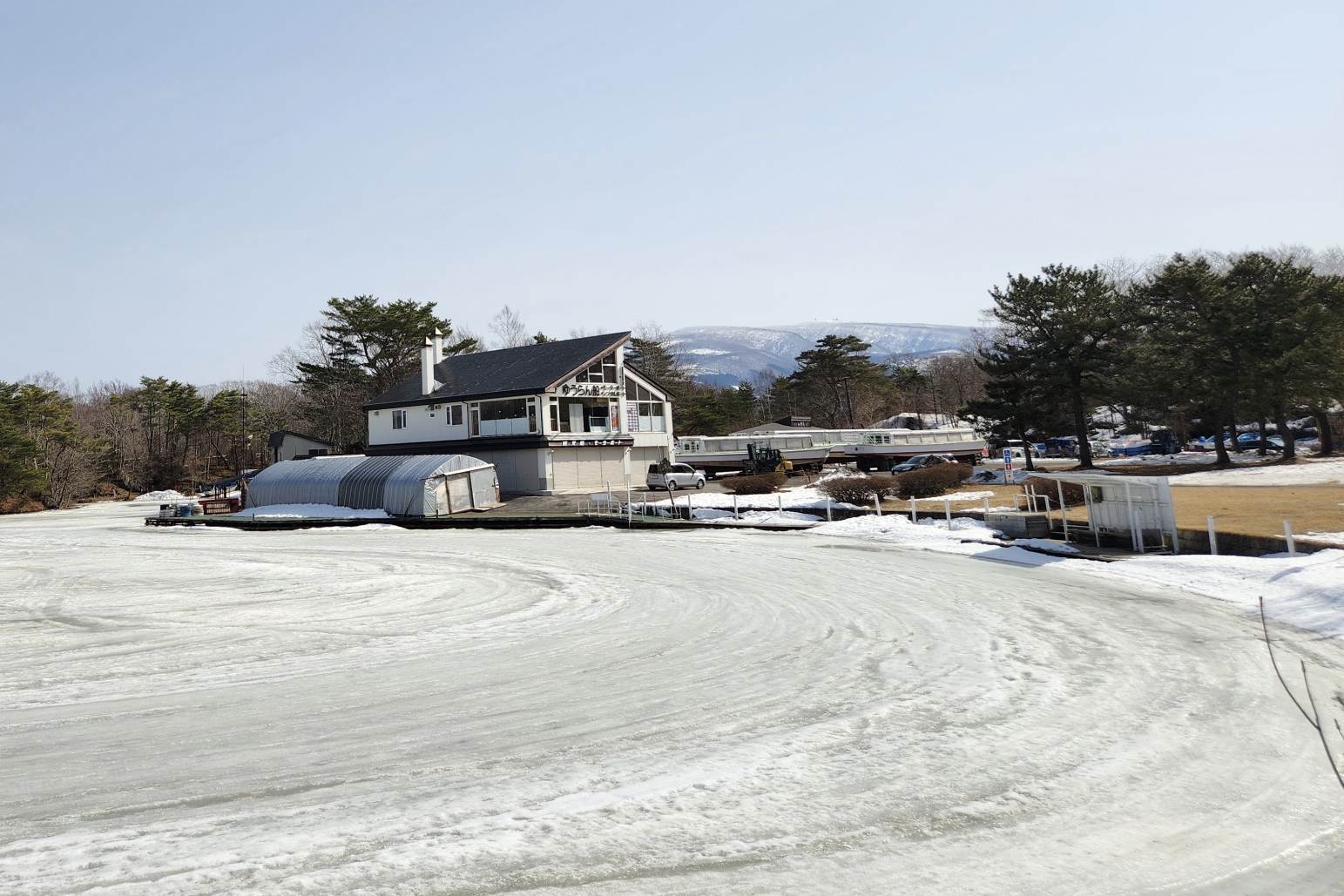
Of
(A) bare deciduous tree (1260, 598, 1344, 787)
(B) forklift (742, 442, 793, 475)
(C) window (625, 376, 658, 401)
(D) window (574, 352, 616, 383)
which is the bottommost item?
(A) bare deciduous tree (1260, 598, 1344, 787)

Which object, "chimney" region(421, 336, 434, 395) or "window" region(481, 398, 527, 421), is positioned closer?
"window" region(481, 398, 527, 421)

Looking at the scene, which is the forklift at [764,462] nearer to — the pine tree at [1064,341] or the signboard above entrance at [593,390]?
the signboard above entrance at [593,390]

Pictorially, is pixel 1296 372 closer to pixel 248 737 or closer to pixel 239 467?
pixel 248 737

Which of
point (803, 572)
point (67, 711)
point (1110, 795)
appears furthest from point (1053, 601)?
point (67, 711)

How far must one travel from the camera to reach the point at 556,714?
27.9 feet

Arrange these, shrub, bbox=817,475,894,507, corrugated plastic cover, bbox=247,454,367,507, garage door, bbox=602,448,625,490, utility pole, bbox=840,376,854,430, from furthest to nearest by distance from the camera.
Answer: utility pole, bbox=840,376,854,430 → garage door, bbox=602,448,625,490 → corrugated plastic cover, bbox=247,454,367,507 → shrub, bbox=817,475,894,507

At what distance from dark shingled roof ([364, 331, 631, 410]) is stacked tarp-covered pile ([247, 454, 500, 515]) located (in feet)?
26.1

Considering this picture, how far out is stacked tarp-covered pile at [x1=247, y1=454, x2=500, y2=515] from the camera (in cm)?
4050

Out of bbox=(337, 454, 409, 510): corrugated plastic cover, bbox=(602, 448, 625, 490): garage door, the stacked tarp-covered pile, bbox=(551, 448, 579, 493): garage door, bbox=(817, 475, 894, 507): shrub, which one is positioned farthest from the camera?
bbox=(602, 448, 625, 490): garage door

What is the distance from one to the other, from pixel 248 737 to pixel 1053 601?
464 inches

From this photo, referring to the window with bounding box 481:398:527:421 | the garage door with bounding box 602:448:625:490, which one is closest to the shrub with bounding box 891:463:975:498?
the garage door with bounding box 602:448:625:490

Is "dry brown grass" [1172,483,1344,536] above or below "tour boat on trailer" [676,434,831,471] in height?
below

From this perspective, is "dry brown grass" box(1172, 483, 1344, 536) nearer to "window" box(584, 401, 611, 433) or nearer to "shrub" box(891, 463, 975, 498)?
"shrub" box(891, 463, 975, 498)

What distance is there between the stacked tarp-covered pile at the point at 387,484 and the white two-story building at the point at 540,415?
5.21m
